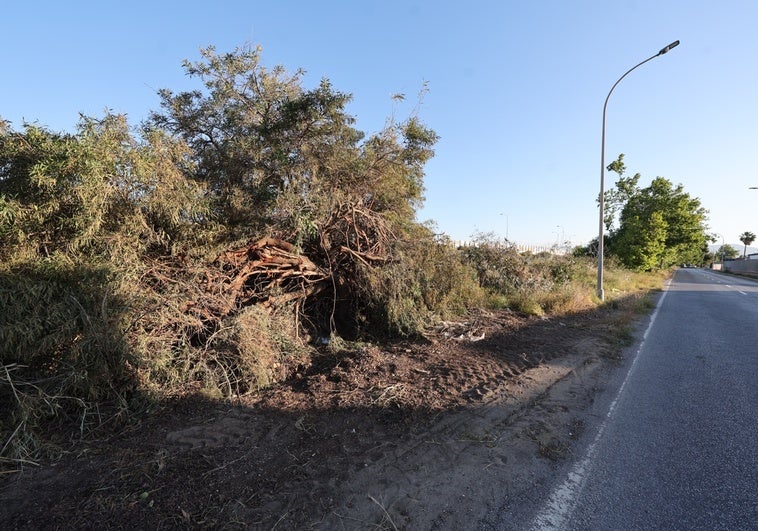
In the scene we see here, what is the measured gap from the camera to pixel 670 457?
3395 mm

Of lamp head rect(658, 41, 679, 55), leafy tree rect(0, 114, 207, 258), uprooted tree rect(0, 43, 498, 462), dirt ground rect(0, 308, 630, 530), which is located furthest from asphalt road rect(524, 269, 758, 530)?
lamp head rect(658, 41, 679, 55)

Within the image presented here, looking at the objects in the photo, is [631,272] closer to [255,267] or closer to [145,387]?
[255,267]

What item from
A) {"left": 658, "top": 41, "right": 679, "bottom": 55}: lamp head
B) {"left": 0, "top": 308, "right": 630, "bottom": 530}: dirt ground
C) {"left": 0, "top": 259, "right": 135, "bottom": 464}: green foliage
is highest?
{"left": 658, "top": 41, "right": 679, "bottom": 55}: lamp head

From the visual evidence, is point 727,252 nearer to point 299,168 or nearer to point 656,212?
point 656,212

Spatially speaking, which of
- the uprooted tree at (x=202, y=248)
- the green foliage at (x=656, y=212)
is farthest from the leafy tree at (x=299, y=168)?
the green foliage at (x=656, y=212)

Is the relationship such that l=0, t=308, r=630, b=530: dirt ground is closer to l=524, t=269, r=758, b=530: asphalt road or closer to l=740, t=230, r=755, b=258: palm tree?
l=524, t=269, r=758, b=530: asphalt road

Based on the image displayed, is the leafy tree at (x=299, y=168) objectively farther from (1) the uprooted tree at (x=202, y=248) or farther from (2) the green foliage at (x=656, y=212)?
(2) the green foliage at (x=656, y=212)

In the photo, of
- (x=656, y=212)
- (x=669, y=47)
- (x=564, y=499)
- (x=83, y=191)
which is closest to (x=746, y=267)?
(x=656, y=212)

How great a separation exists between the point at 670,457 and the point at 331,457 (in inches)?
117

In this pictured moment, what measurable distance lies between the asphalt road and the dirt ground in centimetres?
29

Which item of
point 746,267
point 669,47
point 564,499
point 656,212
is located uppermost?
point 669,47

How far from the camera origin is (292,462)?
3193 millimetres

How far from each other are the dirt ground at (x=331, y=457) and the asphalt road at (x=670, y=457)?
29 cm

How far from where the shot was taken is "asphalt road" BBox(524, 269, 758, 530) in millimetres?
2648
